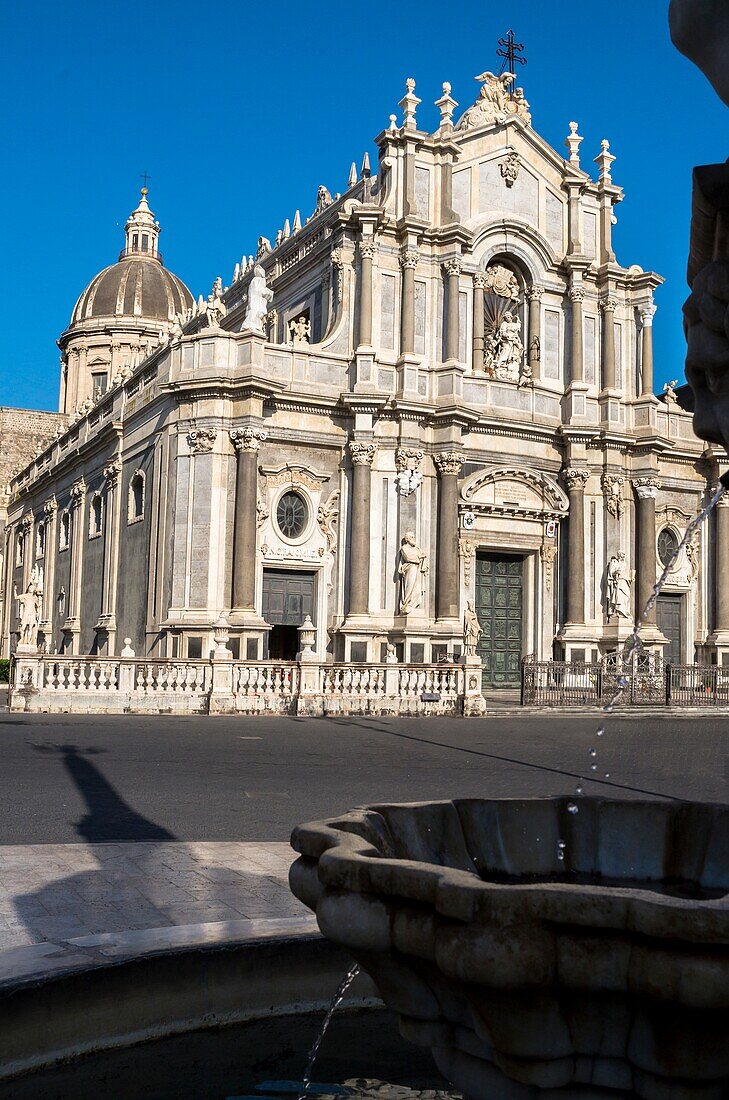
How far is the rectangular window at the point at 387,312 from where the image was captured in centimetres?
3006

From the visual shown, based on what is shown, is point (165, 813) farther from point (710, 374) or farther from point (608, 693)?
point (608, 693)

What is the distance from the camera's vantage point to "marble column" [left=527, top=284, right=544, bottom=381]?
32656 mm

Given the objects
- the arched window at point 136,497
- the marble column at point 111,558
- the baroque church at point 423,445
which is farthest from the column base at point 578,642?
the marble column at point 111,558

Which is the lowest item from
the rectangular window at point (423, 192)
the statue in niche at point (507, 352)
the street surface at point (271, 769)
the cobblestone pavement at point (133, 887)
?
the street surface at point (271, 769)

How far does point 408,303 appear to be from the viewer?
2989cm

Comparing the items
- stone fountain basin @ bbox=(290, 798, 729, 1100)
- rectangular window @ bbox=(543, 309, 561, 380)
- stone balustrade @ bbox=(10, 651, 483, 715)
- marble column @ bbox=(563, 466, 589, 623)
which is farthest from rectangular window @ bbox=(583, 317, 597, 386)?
stone fountain basin @ bbox=(290, 798, 729, 1100)

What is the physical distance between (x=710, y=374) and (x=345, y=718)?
65.5 feet

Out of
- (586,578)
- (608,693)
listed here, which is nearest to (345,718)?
(608,693)

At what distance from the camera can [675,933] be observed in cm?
223

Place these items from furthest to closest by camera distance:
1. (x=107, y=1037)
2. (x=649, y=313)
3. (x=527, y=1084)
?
(x=649, y=313)
(x=107, y=1037)
(x=527, y=1084)

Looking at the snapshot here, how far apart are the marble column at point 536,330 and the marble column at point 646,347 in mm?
3475

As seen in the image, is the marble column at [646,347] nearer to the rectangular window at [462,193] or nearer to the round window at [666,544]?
the round window at [666,544]

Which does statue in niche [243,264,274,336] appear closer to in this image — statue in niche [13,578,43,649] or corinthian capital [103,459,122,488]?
corinthian capital [103,459,122,488]

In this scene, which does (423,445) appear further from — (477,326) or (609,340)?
(609,340)
